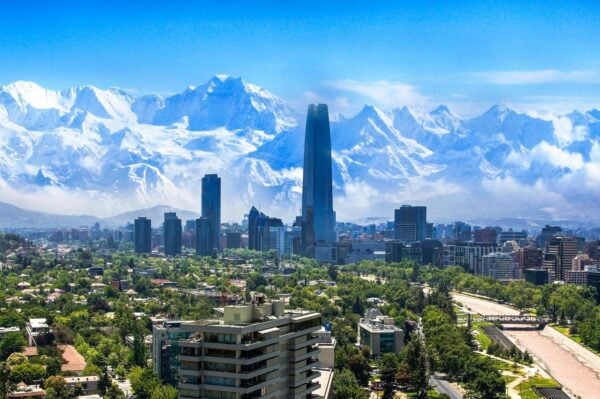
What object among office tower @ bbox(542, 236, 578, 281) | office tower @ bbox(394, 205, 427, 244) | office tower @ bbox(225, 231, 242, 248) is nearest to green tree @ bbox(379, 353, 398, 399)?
office tower @ bbox(542, 236, 578, 281)

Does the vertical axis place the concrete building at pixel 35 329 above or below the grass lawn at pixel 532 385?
above

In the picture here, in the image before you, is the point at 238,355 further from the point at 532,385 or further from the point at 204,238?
the point at 204,238

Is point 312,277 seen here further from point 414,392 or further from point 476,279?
point 414,392

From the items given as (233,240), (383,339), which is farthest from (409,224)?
(383,339)

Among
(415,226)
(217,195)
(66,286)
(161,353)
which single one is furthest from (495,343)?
(217,195)

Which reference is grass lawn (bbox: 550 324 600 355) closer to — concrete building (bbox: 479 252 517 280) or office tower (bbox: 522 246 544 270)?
concrete building (bbox: 479 252 517 280)

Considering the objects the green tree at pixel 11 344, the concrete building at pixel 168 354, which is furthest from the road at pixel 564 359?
the green tree at pixel 11 344

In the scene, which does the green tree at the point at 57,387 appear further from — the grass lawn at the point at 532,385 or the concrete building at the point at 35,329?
the grass lawn at the point at 532,385
